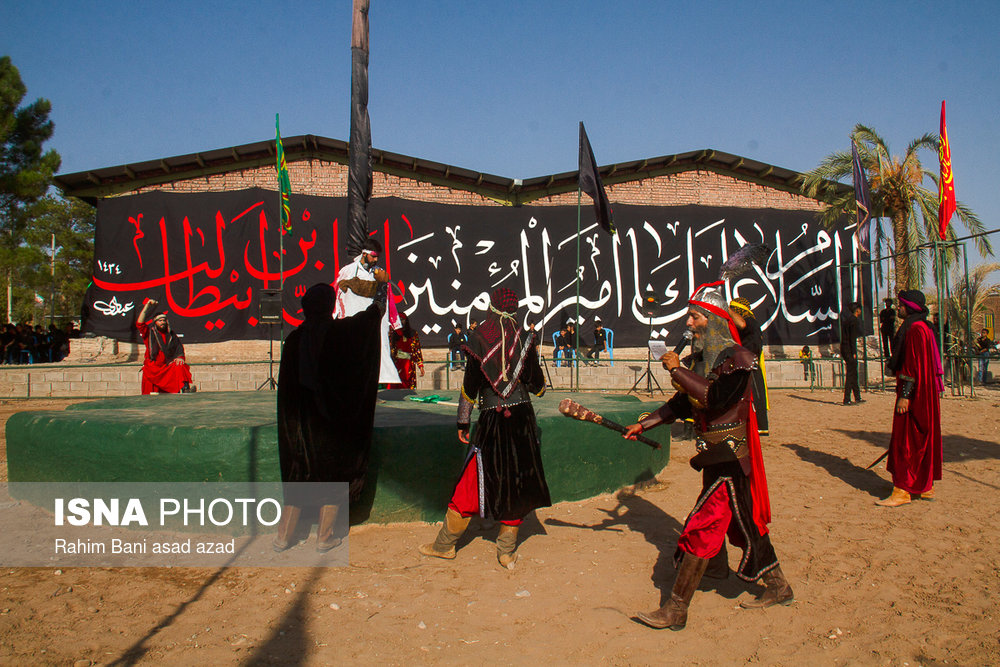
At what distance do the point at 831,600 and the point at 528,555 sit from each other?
4.84ft

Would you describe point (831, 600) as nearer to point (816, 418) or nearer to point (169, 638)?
point (169, 638)

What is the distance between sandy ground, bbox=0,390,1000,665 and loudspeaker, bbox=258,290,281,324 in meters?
8.26

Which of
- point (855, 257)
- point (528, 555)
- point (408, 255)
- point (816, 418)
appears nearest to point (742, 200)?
point (855, 257)

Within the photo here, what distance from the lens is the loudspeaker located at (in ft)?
37.4

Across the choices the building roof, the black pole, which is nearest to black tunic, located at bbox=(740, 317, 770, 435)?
the black pole

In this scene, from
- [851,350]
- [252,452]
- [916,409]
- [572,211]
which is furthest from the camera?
[572,211]

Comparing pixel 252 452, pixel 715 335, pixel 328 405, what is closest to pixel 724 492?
pixel 715 335

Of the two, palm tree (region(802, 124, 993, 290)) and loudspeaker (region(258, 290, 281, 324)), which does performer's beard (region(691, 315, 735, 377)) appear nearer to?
loudspeaker (region(258, 290, 281, 324))

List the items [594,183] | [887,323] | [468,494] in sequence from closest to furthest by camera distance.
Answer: [468,494] < [594,183] < [887,323]

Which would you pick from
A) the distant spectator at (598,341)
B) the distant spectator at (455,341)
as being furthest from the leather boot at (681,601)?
the distant spectator at (598,341)

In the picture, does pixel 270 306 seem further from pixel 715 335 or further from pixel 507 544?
pixel 715 335

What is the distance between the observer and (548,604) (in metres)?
2.96

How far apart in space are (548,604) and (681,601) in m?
0.60

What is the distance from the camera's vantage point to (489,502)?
134 inches
